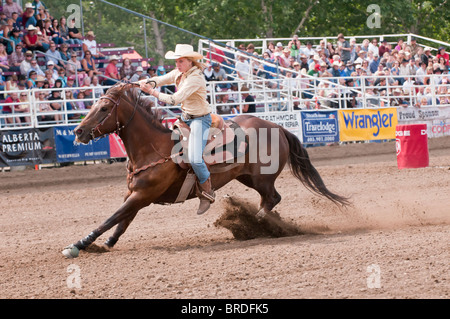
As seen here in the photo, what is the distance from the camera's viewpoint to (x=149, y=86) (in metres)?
7.83

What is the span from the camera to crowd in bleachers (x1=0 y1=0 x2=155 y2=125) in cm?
1811

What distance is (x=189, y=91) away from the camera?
7.82 meters

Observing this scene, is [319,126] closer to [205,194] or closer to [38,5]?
[38,5]

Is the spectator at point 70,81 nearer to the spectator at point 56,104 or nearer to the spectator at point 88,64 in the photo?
the spectator at point 56,104

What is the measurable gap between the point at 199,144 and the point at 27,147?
33.3 ft

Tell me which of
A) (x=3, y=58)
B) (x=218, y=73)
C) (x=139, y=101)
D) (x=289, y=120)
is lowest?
(x=289, y=120)

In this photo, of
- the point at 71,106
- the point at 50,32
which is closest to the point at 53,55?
the point at 50,32

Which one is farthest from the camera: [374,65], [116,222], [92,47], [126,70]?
[374,65]

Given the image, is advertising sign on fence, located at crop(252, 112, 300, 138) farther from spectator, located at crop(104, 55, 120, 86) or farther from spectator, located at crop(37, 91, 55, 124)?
spectator, located at crop(37, 91, 55, 124)

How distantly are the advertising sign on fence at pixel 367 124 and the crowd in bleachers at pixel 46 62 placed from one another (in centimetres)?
628

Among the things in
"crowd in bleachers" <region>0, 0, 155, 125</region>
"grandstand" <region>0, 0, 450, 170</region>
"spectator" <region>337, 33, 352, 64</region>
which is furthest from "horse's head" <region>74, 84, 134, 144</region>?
"spectator" <region>337, 33, 352, 64</region>

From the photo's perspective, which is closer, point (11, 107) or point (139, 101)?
point (139, 101)
